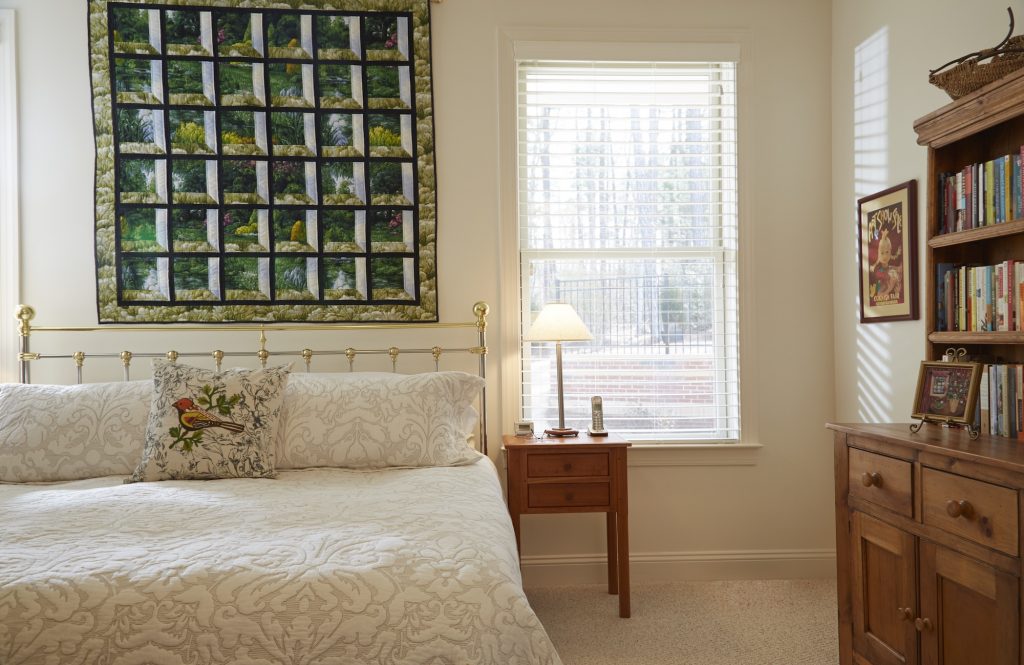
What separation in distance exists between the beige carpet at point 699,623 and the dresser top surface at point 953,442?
2.91 ft

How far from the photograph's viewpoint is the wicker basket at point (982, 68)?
1873mm

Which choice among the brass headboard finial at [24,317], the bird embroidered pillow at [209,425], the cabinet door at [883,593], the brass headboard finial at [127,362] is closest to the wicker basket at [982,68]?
the cabinet door at [883,593]

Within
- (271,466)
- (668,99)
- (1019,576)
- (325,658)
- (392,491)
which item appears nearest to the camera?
(325,658)

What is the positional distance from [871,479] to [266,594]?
1.63m

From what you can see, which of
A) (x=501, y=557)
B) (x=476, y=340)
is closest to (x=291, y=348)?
(x=476, y=340)

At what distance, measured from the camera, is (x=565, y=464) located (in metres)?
2.81

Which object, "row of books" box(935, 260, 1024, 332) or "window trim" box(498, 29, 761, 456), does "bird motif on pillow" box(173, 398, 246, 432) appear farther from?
"row of books" box(935, 260, 1024, 332)

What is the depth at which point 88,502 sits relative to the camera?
1.91 metres

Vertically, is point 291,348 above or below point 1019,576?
above

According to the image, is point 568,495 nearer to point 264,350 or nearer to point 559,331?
point 559,331

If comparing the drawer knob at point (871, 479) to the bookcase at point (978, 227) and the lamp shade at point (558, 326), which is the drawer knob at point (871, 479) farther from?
the lamp shade at point (558, 326)

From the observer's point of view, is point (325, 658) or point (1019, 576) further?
point (1019, 576)

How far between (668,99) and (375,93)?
1341 millimetres

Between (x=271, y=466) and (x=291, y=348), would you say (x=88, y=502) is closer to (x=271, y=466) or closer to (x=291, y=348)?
(x=271, y=466)
